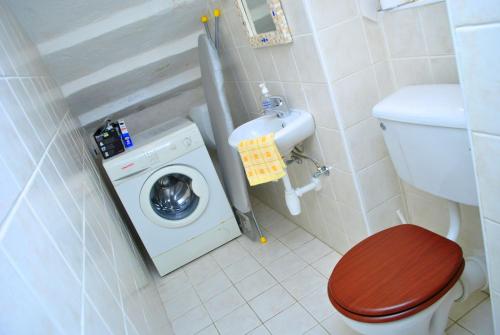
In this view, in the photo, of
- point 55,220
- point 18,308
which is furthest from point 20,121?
point 18,308

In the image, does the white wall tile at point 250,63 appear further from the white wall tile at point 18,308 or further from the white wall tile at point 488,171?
the white wall tile at point 18,308

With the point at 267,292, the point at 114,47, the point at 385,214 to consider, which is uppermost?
the point at 114,47

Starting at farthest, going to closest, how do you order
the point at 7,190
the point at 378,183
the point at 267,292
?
the point at 267,292
the point at 378,183
the point at 7,190

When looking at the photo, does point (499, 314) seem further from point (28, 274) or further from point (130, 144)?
point (130, 144)

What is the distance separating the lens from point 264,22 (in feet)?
6.70

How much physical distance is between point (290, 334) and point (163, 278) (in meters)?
1.24

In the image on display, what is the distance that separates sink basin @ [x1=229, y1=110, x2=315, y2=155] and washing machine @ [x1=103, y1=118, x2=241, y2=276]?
0.63m

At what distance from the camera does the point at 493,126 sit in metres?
0.82

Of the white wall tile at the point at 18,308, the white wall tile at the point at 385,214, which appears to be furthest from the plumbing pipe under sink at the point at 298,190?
the white wall tile at the point at 18,308

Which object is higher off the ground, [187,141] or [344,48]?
[344,48]

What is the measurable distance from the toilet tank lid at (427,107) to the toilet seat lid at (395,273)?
1.42ft

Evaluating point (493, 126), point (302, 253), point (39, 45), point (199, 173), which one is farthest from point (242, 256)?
point (493, 126)

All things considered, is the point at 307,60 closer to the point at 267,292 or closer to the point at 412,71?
the point at 412,71

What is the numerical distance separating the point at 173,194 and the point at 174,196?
0.7 inches
